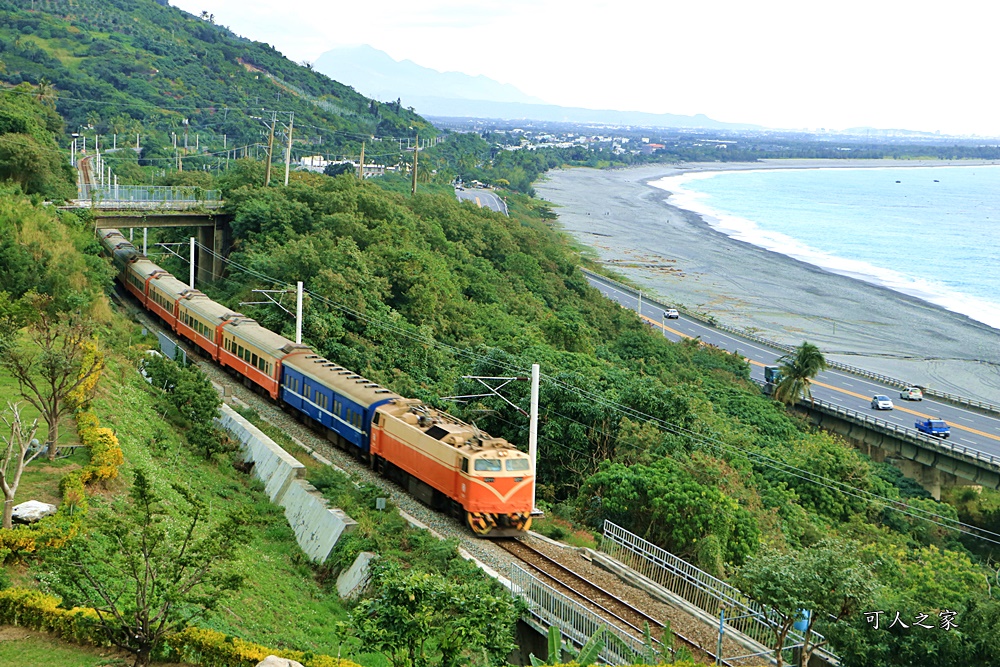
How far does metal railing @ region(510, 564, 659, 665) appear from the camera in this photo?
18.7 metres

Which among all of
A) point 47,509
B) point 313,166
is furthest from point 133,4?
point 47,509

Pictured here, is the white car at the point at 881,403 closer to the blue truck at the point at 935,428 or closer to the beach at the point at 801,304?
the blue truck at the point at 935,428

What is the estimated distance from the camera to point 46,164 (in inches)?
2103

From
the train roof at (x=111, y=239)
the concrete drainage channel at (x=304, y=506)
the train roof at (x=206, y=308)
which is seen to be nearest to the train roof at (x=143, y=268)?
the train roof at (x=111, y=239)

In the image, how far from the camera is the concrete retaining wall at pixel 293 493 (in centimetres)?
2441

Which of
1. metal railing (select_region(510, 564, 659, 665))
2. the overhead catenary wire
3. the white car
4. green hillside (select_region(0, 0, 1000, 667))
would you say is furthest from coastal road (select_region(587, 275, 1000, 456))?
metal railing (select_region(510, 564, 659, 665))

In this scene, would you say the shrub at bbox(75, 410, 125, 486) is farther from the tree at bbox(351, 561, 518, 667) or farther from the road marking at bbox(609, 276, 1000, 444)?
the road marking at bbox(609, 276, 1000, 444)

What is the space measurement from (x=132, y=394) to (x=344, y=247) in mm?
22230

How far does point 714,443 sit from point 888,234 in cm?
11054

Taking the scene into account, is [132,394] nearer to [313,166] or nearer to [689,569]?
[689,569]

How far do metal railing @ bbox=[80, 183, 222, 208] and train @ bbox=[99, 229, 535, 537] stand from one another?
1268 centimetres

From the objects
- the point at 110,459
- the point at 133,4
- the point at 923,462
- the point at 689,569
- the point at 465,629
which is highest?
the point at 133,4

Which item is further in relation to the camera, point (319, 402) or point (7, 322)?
point (319, 402)

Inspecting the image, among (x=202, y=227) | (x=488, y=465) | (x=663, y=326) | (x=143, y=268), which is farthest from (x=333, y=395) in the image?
(x=663, y=326)
